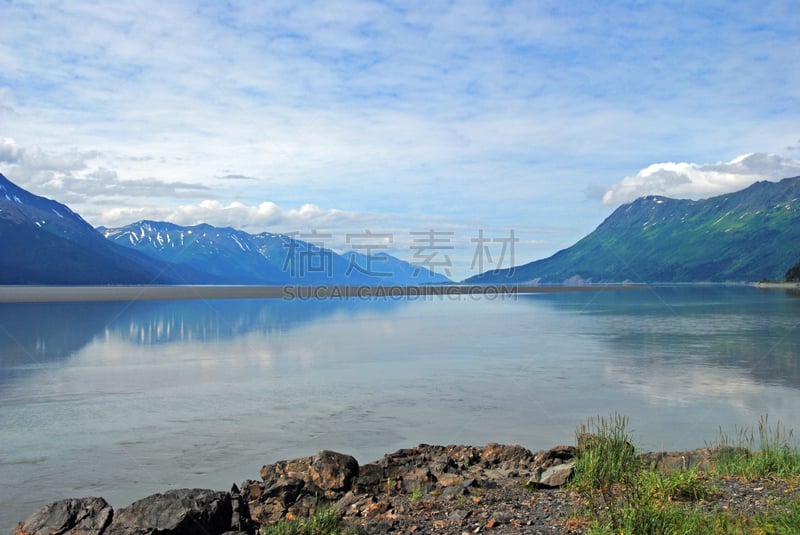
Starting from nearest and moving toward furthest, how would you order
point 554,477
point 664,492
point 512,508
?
point 664,492, point 512,508, point 554,477

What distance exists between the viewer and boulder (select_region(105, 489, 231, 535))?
834 cm

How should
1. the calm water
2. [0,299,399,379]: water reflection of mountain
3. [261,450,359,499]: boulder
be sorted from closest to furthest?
1. [261,450,359,499]: boulder
2. the calm water
3. [0,299,399,379]: water reflection of mountain

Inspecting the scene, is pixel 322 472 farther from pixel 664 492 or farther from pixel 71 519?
pixel 664 492

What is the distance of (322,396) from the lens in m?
20.4

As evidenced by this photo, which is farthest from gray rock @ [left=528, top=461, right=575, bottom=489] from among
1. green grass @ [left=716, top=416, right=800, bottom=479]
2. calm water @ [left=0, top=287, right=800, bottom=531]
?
calm water @ [left=0, top=287, right=800, bottom=531]

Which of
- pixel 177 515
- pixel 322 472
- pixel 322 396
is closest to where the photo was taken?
pixel 177 515

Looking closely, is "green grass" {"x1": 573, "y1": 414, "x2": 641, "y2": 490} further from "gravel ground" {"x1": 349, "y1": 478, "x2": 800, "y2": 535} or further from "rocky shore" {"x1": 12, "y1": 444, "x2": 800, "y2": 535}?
"gravel ground" {"x1": 349, "y1": 478, "x2": 800, "y2": 535}

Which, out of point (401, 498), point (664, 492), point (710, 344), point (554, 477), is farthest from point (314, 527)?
point (710, 344)

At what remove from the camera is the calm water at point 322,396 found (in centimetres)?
1366

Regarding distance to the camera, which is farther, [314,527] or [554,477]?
[554,477]

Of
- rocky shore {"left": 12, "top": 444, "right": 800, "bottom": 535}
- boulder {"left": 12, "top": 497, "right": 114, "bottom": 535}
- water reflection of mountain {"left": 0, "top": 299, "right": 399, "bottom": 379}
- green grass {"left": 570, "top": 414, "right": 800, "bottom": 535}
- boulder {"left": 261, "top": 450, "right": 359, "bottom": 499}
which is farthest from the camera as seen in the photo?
water reflection of mountain {"left": 0, "top": 299, "right": 399, "bottom": 379}

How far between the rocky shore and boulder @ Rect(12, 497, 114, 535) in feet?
0.04

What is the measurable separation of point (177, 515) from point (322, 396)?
1191 cm

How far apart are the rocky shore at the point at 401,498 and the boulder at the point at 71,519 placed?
0.01m
